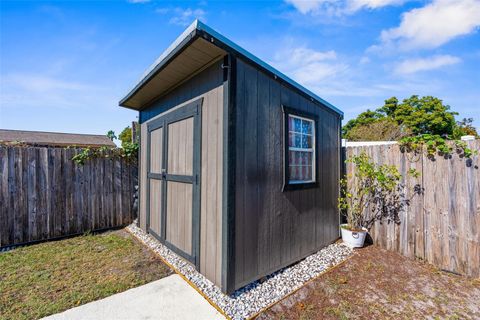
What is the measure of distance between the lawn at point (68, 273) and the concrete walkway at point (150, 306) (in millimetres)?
151

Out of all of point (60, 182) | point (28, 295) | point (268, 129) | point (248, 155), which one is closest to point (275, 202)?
point (248, 155)

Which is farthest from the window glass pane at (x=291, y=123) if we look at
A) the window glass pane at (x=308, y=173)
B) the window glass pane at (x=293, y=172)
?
the window glass pane at (x=308, y=173)

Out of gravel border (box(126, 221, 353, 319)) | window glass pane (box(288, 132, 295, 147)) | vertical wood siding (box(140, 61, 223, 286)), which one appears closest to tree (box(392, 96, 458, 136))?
gravel border (box(126, 221, 353, 319))

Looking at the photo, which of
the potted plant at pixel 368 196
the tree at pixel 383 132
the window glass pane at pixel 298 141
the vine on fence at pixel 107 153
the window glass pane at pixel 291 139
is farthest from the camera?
the tree at pixel 383 132

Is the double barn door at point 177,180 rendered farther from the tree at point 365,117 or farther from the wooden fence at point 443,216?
the tree at point 365,117

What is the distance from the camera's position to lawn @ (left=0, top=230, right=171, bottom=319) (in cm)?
233

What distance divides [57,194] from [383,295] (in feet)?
18.7

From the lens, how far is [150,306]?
7.53 feet

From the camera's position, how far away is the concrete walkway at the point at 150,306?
213cm

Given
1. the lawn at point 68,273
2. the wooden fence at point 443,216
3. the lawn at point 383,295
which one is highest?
the wooden fence at point 443,216

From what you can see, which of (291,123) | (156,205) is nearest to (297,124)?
(291,123)

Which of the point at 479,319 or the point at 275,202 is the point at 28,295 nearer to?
the point at 275,202

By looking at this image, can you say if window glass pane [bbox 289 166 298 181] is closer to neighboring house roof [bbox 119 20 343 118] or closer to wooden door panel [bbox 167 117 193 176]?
neighboring house roof [bbox 119 20 343 118]

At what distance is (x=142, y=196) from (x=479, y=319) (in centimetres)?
548
